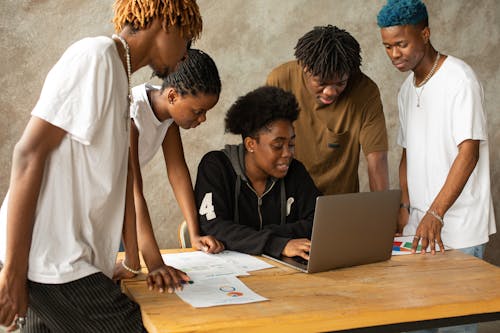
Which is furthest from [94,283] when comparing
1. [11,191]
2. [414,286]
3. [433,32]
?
[433,32]

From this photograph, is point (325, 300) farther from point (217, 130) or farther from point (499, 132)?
point (499, 132)

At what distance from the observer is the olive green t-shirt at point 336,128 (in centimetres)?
291

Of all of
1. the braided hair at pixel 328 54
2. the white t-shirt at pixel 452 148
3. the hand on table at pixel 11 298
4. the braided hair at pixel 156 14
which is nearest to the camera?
the hand on table at pixel 11 298

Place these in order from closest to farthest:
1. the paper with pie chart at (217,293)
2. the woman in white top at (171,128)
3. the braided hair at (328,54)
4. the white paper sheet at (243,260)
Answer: the paper with pie chart at (217,293) < the woman in white top at (171,128) < the white paper sheet at (243,260) < the braided hair at (328,54)

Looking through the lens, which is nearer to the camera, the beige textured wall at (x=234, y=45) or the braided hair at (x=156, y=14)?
the braided hair at (x=156, y=14)

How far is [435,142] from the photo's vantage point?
8.90 feet

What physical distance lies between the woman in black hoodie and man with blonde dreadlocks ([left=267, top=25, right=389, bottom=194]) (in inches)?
8.6

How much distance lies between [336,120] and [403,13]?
554 mm

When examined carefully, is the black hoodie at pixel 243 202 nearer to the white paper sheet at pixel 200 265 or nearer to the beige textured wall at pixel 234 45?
the white paper sheet at pixel 200 265

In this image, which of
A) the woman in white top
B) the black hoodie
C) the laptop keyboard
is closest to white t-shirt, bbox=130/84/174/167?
the woman in white top

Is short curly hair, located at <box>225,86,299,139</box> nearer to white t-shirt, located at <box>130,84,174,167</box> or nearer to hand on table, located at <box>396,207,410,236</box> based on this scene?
white t-shirt, located at <box>130,84,174,167</box>

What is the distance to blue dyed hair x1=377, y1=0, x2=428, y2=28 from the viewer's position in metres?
2.62

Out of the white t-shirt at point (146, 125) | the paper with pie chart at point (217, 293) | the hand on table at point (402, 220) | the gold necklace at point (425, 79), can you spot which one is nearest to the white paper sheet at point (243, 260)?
the paper with pie chart at point (217, 293)

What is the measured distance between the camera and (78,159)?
5.16 ft
